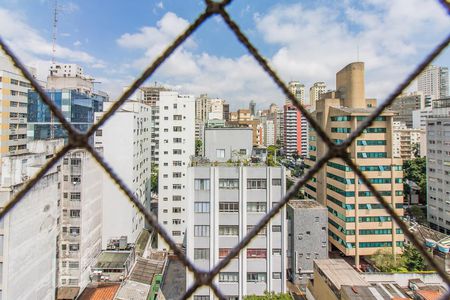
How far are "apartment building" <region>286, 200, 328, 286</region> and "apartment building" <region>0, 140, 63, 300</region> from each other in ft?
20.6

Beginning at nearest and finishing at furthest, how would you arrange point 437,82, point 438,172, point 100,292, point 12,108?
point 100,292
point 12,108
point 438,172
point 437,82

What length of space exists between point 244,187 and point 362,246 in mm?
6101

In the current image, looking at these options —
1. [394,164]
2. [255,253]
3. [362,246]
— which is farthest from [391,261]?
[255,253]

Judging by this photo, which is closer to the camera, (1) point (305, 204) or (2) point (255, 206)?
(2) point (255, 206)

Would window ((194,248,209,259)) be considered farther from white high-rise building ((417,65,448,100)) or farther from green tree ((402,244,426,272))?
white high-rise building ((417,65,448,100))

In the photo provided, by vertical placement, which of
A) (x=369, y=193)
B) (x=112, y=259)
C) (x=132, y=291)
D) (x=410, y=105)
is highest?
(x=410, y=105)

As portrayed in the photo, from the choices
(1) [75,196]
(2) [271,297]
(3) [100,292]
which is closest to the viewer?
(2) [271,297]

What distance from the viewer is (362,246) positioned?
10.7 metres

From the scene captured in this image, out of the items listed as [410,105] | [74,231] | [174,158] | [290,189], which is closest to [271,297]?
[74,231]

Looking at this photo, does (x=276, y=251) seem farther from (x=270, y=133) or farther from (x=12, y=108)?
(x=270, y=133)

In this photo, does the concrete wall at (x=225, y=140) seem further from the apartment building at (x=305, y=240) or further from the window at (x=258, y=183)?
the apartment building at (x=305, y=240)

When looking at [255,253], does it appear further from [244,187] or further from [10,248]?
[10,248]

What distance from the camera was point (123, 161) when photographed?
1082 centimetres

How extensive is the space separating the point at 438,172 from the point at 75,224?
14.8 m
